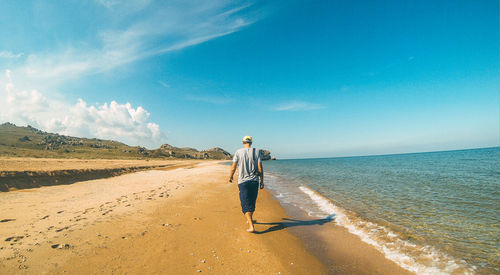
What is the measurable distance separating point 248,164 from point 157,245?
337 cm

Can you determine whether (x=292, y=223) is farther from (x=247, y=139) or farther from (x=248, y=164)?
(x=247, y=139)

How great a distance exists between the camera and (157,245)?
513 centimetres

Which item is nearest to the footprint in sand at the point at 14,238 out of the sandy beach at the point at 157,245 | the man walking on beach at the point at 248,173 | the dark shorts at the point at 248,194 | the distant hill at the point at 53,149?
the sandy beach at the point at 157,245

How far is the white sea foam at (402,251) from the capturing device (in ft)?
15.5

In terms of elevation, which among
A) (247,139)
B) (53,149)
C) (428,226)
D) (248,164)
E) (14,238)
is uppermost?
(53,149)

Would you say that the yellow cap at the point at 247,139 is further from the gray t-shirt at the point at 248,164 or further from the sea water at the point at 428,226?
the sea water at the point at 428,226

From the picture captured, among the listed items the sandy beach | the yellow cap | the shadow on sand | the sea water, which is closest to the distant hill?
the sandy beach

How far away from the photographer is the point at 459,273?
15.0 feet

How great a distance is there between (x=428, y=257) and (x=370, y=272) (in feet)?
7.41

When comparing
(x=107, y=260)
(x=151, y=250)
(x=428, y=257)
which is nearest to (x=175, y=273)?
(x=151, y=250)

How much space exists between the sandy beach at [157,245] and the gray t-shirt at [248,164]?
1870 mm

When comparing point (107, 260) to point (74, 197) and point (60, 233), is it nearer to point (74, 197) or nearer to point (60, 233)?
point (60, 233)

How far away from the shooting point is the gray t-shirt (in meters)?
6.32

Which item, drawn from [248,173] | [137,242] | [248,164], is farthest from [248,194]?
[137,242]
